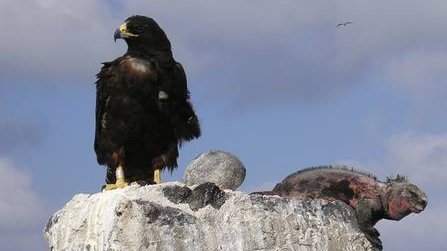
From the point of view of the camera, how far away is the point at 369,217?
912cm

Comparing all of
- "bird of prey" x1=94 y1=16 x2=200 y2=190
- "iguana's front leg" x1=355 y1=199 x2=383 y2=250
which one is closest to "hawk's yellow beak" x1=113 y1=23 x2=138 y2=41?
"bird of prey" x1=94 y1=16 x2=200 y2=190

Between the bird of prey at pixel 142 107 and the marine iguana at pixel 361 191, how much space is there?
206 cm

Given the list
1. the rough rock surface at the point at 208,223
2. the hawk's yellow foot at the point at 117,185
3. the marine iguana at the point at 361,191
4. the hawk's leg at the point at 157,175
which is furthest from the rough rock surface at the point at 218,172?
the hawk's leg at the point at 157,175

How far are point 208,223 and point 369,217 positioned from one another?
70.6 inches

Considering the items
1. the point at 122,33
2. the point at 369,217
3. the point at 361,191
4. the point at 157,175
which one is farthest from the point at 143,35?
the point at 369,217

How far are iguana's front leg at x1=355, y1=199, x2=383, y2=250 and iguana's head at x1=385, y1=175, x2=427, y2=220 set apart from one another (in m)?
0.16

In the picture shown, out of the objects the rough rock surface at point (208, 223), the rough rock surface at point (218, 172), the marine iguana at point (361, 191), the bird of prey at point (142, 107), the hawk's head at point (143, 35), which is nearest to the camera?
the rough rock surface at point (208, 223)

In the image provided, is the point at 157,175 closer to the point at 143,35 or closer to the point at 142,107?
the point at 142,107

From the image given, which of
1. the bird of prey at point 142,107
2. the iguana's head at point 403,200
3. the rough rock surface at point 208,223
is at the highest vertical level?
the bird of prey at point 142,107

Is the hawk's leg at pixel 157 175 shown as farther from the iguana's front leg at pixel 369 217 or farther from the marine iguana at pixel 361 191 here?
the iguana's front leg at pixel 369 217

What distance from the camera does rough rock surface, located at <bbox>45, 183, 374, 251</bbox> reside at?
8.21 m

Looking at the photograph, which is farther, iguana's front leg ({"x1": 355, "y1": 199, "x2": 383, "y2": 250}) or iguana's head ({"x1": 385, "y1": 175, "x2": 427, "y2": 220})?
iguana's head ({"x1": 385, "y1": 175, "x2": 427, "y2": 220})

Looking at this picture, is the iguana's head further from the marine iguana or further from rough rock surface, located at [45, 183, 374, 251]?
rough rock surface, located at [45, 183, 374, 251]

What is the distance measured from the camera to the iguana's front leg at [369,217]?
8906mm
